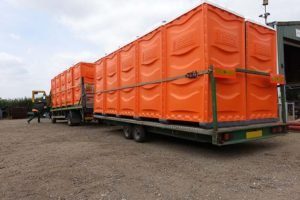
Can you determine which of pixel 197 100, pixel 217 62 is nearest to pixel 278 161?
pixel 197 100

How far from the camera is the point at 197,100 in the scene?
4742 millimetres

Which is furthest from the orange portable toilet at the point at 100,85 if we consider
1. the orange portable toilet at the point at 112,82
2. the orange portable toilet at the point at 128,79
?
the orange portable toilet at the point at 128,79

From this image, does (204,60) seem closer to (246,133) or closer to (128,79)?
(246,133)

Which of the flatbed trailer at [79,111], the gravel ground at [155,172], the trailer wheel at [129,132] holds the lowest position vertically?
the gravel ground at [155,172]

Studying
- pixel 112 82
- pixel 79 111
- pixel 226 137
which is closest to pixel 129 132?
pixel 112 82

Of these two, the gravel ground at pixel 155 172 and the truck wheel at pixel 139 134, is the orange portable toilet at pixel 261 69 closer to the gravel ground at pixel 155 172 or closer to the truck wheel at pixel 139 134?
the gravel ground at pixel 155 172

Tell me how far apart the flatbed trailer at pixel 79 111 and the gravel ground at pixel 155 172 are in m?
5.34

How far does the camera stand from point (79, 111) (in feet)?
42.3

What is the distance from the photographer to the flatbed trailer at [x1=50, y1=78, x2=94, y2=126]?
11.7m

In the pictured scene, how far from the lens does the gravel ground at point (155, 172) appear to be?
3277 mm

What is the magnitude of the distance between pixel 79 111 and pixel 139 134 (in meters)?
6.89

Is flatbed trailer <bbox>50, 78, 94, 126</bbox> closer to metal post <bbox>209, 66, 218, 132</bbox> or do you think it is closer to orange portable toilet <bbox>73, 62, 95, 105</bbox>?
orange portable toilet <bbox>73, 62, 95, 105</bbox>

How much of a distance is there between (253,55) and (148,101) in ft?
8.82

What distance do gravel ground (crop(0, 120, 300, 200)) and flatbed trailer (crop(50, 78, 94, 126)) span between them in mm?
5342
